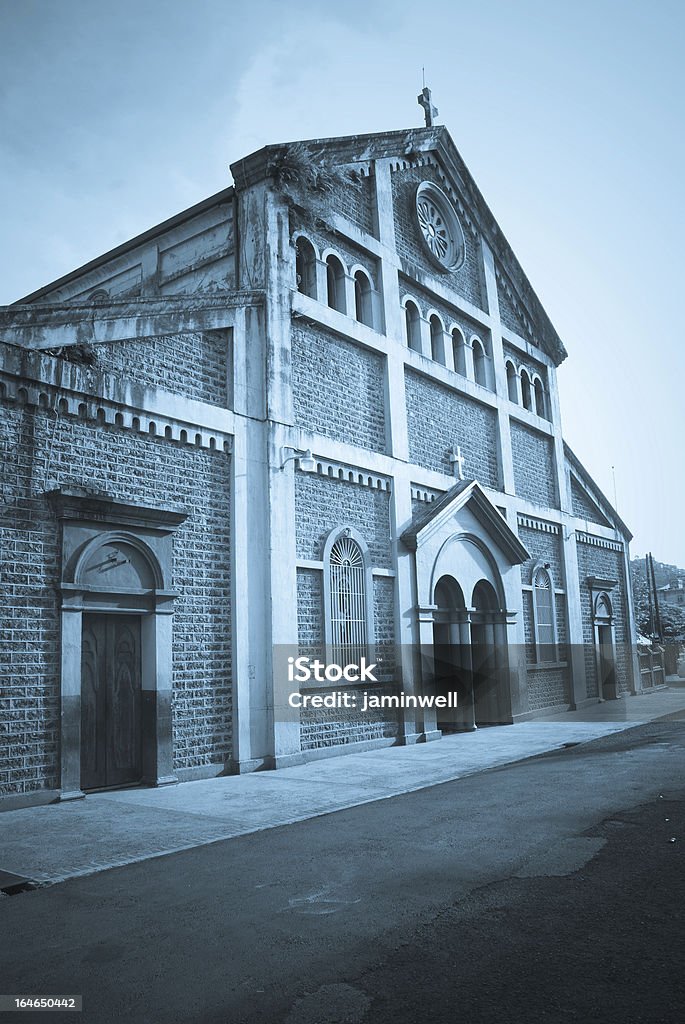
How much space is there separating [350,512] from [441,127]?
34.7 feet

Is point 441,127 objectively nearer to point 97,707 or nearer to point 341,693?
point 341,693

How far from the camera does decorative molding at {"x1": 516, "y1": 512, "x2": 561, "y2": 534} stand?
21.1 metres

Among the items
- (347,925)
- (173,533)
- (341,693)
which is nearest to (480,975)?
(347,925)

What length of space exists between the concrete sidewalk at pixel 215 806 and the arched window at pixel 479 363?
926cm

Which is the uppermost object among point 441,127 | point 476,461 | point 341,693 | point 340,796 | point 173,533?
point 441,127

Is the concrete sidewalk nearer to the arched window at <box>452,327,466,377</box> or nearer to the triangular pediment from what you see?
the triangular pediment

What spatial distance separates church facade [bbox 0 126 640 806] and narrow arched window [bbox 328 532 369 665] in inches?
2.5

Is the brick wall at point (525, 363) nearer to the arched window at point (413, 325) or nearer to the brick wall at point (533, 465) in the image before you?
the brick wall at point (533, 465)

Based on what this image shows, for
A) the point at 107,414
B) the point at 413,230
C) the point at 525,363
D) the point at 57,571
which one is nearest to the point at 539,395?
the point at 525,363

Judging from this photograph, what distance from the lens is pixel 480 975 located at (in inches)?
152

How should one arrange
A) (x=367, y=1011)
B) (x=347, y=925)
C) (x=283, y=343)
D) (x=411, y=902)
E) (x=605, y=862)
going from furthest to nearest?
(x=283, y=343)
(x=605, y=862)
(x=411, y=902)
(x=347, y=925)
(x=367, y=1011)

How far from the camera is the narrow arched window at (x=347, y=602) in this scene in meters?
14.0

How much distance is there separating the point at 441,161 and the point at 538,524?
960 cm

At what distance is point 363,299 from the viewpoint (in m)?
16.7
